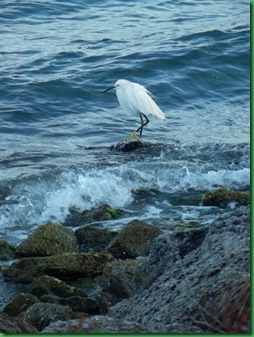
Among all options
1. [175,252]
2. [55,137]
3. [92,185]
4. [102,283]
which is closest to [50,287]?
[102,283]

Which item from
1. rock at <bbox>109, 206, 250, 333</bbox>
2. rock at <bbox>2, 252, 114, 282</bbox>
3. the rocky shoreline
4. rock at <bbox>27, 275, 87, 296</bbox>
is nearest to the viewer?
rock at <bbox>109, 206, 250, 333</bbox>

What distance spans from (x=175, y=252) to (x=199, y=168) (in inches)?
224

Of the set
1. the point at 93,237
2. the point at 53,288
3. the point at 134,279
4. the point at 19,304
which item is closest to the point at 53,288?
the point at 53,288

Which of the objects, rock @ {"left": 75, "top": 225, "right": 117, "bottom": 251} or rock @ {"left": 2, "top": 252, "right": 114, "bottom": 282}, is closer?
rock @ {"left": 2, "top": 252, "right": 114, "bottom": 282}

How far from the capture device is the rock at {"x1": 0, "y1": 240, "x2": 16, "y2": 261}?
6.46 metres

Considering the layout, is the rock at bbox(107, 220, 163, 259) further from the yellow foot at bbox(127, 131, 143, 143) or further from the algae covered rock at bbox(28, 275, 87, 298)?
the yellow foot at bbox(127, 131, 143, 143)

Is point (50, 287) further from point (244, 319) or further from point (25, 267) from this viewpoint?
point (244, 319)

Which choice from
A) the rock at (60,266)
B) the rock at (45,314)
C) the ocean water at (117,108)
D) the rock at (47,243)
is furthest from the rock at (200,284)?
the ocean water at (117,108)

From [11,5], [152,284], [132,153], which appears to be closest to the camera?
[152,284]

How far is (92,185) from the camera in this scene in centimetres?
884

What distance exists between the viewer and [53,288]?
531cm

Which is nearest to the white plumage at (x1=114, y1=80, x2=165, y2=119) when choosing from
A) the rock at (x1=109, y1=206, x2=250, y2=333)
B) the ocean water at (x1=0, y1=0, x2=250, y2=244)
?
the ocean water at (x1=0, y1=0, x2=250, y2=244)

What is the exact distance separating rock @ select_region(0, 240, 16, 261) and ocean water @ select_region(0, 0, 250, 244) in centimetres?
75

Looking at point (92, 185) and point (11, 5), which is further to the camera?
point (11, 5)
